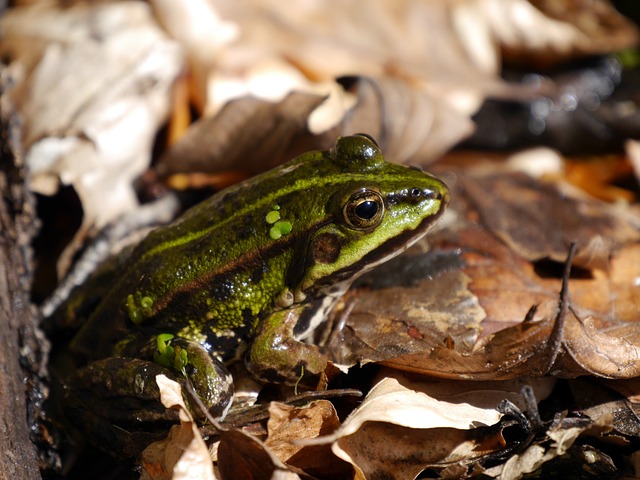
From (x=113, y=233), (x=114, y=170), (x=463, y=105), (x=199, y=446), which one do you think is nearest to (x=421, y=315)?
(x=199, y=446)

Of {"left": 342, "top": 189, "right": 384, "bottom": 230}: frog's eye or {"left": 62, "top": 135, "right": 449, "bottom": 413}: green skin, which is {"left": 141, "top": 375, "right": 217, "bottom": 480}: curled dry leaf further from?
{"left": 342, "top": 189, "right": 384, "bottom": 230}: frog's eye

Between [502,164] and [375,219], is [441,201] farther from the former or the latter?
[502,164]

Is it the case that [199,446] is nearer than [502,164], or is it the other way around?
[199,446]

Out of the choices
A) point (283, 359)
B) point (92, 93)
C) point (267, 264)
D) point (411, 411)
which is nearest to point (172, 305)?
point (267, 264)

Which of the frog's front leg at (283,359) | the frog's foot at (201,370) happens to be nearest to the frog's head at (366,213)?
the frog's front leg at (283,359)

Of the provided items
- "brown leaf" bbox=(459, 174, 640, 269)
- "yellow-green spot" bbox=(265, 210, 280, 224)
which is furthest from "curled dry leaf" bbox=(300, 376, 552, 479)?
"brown leaf" bbox=(459, 174, 640, 269)

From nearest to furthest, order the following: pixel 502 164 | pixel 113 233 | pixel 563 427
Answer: pixel 563 427, pixel 113 233, pixel 502 164

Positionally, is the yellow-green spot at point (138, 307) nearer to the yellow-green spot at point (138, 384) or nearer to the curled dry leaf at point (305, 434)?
the yellow-green spot at point (138, 384)

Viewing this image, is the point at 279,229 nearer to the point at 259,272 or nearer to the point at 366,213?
the point at 259,272
